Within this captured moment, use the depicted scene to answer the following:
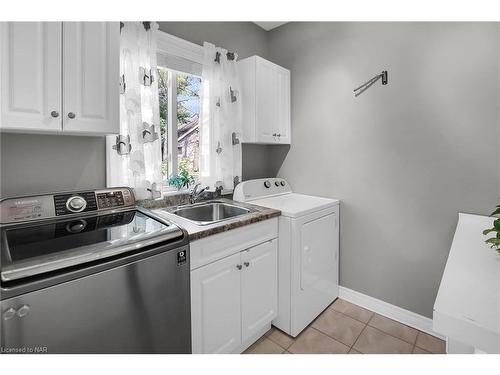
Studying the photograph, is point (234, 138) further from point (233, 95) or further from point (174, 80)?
point (174, 80)

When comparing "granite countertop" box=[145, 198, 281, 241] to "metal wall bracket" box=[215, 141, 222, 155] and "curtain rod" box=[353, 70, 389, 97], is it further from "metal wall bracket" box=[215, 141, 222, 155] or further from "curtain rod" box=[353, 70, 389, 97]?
"curtain rod" box=[353, 70, 389, 97]

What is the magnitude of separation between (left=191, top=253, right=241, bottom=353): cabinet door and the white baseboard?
1185 millimetres

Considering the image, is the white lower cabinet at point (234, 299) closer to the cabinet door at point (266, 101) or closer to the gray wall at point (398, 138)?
the gray wall at point (398, 138)

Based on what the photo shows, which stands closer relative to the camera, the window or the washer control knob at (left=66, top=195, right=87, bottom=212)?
the washer control knob at (left=66, top=195, right=87, bottom=212)

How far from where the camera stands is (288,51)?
262cm

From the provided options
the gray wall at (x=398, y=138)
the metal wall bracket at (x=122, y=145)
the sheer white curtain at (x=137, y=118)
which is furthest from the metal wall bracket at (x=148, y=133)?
the gray wall at (x=398, y=138)

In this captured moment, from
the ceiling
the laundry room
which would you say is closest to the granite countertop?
the laundry room

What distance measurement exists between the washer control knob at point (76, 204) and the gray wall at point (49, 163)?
15 cm

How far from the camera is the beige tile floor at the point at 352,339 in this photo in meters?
1.75

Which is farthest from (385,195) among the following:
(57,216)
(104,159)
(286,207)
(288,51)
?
(57,216)

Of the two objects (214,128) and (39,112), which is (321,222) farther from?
(39,112)

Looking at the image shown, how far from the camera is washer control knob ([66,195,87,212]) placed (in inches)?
56.1

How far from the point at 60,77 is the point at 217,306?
54.9 inches
